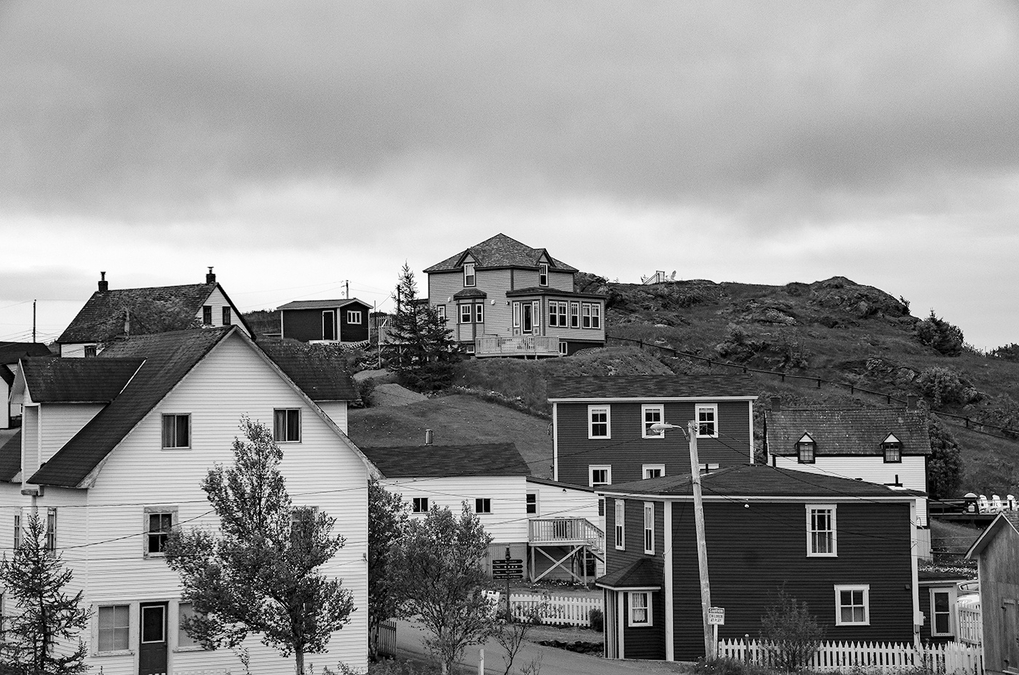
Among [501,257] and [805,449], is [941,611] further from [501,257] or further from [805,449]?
[501,257]

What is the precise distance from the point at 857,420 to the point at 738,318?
2892 inches

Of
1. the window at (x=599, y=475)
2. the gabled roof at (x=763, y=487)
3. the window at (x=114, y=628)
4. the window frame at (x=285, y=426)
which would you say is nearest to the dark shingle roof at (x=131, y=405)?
the window frame at (x=285, y=426)

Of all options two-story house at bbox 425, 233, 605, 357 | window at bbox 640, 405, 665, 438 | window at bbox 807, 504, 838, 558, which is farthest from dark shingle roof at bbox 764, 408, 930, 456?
window at bbox 807, 504, 838, 558

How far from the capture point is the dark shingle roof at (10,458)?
4244 cm

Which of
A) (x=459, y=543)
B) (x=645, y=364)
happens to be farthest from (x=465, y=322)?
Answer: (x=459, y=543)

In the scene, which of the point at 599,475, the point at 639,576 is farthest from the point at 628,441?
the point at 639,576

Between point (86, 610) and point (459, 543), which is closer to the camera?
point (459, 543)

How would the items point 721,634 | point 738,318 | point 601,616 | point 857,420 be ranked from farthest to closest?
point 738,318 < point 857,420 < point 601,616 < point 721,634

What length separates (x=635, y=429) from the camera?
69250 mm

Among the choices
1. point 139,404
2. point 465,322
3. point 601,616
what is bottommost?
point 601,616

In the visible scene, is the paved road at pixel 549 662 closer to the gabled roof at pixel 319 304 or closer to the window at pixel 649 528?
the window at pixel 649 528

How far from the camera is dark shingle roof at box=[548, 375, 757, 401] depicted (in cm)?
6900

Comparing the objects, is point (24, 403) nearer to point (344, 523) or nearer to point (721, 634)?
point (344, 523)

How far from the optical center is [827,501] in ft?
146
